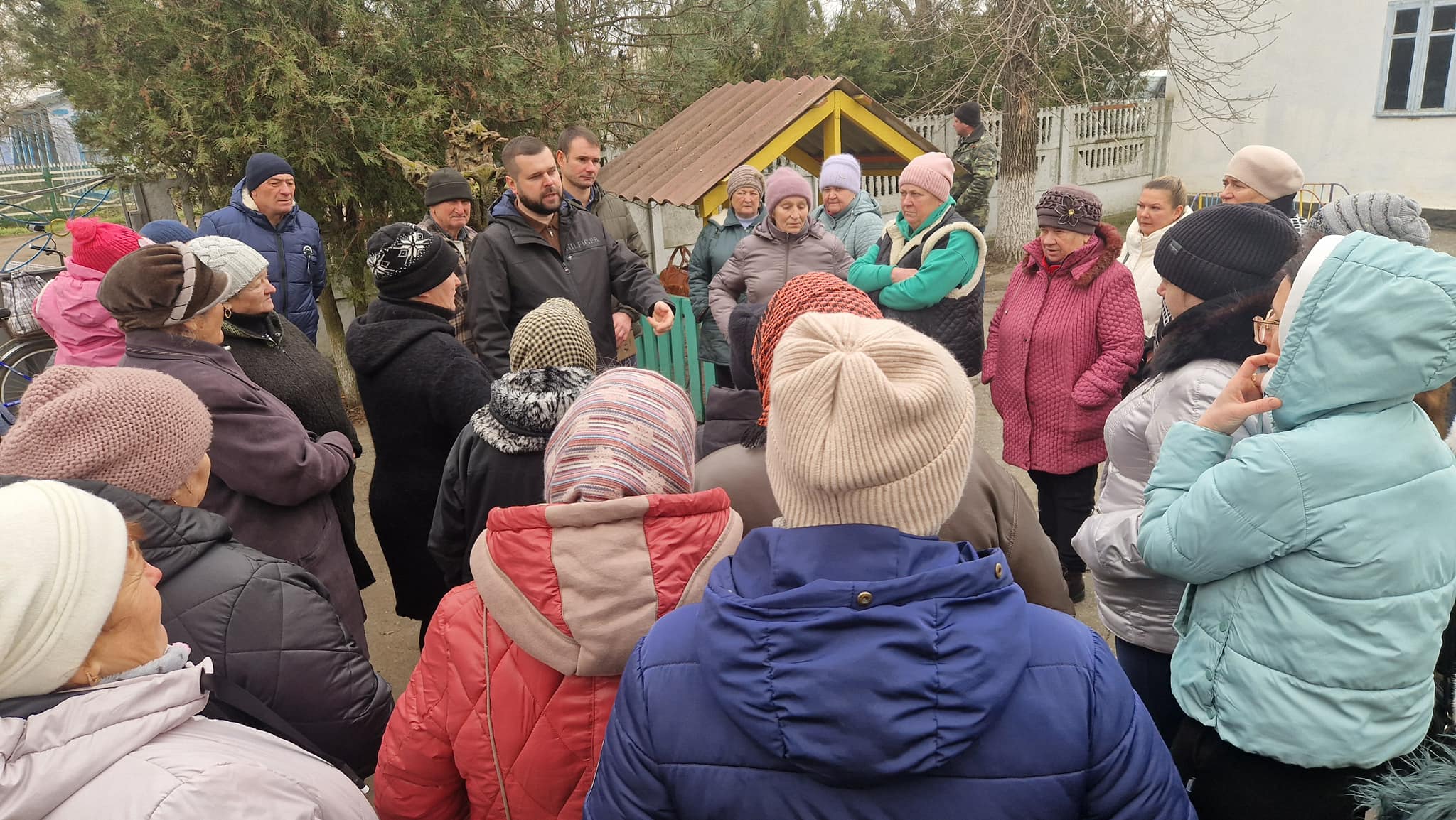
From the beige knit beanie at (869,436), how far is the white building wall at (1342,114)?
49.8ft

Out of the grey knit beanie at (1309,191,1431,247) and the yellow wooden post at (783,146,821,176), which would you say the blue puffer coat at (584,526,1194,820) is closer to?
the grey knit beanie at (1309,191,1431,247)

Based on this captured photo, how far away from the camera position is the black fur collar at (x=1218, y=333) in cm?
219

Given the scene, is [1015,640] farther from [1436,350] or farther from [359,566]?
[359,566]

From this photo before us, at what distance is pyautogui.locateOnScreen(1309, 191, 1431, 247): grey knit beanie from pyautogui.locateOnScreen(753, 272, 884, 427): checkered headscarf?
1.82 m

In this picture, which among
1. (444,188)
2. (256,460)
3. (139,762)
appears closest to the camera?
(139,762)

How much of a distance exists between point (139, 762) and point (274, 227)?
4.53 m

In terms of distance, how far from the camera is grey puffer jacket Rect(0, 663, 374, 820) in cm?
109

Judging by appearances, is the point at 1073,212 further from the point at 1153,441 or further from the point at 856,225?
the point at 856,225

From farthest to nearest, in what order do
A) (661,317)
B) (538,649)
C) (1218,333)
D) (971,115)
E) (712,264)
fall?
(971,115) < (712,264) < (661,317) < (1218,333) < (538,649)

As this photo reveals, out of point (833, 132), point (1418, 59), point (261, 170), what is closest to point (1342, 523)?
point (261, 170)

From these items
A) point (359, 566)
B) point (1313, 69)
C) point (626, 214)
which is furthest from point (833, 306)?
point (1313, 69)

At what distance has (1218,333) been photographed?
2229 millimetres

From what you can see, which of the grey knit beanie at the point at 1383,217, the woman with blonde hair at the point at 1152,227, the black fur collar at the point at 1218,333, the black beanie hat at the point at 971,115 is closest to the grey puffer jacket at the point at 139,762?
the black fur collar at the point at 1218,333

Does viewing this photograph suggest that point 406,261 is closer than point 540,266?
Yes
